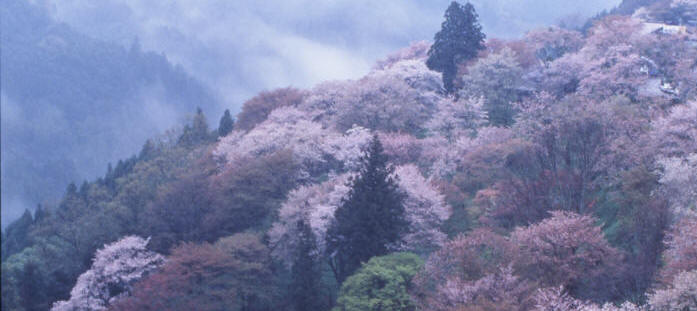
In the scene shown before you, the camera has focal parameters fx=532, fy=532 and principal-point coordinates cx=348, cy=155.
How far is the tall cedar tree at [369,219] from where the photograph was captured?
2792cm

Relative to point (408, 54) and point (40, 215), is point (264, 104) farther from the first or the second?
point (40, 215)

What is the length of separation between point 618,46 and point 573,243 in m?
34.1

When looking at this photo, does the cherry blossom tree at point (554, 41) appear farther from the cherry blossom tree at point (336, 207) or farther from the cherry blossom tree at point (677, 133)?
the cherry blossom tree at point (336, 207)

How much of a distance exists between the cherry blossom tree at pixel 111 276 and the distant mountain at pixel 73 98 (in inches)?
206

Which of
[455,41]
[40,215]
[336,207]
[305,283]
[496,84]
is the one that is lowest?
[305,283]

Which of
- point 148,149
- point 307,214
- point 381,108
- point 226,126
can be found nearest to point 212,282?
point 307,214

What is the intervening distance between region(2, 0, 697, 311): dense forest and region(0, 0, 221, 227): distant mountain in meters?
3.23

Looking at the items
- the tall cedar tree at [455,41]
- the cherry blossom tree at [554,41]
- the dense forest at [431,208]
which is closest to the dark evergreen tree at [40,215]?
the dense forest at [431,208]

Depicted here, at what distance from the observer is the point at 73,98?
190ft

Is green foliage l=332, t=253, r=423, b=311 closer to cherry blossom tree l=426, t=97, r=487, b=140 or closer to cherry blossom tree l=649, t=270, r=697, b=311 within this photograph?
cherry blossom tree l=649, t=270, r=697, b=311

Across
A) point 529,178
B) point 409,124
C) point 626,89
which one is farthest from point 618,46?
point 529,178

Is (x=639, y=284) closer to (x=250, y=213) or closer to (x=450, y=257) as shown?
(x=450, y=257)

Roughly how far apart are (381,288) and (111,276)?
18311 millimetres

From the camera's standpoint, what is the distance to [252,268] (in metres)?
28.4
